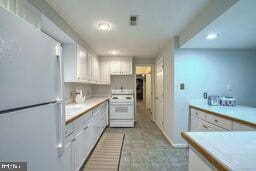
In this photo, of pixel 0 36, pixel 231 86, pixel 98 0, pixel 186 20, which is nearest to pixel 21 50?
pixel 0 36

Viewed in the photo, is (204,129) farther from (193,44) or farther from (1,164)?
(1,164)

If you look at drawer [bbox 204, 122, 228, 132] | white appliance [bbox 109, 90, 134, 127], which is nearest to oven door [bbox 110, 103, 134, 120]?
white appliance [bbox 109, 90, 134, 127]

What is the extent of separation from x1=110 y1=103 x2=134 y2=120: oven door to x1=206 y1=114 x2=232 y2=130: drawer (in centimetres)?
246

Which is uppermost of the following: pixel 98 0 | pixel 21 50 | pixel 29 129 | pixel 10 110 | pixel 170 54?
pixel 98 0

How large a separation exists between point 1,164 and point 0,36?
58cm

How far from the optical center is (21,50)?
778 millimetres

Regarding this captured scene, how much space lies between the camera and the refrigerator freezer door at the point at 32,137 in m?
0.69

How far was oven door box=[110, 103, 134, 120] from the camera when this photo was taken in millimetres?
4457

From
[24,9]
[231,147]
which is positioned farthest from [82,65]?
[231,147]

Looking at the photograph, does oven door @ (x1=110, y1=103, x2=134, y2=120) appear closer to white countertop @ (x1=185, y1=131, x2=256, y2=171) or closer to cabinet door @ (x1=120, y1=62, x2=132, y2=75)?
cabinet door @ (x1=120, y1=62, x2=132, y2=75)

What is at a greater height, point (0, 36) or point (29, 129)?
point (0, 36)

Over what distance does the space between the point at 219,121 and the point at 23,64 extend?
88.4 inches

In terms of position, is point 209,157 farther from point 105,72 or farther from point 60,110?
point 105,72

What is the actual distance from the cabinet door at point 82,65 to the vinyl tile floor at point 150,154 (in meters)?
1.66
